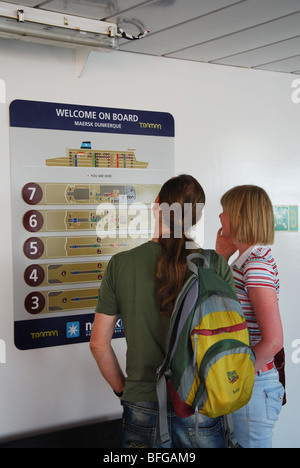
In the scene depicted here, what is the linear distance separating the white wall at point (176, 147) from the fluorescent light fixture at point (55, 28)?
9.6 inches

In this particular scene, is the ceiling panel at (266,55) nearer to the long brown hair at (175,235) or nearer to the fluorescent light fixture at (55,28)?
the fluorescent light fixture at (55,28)

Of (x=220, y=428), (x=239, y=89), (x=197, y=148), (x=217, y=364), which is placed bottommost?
(x=220, y=428)

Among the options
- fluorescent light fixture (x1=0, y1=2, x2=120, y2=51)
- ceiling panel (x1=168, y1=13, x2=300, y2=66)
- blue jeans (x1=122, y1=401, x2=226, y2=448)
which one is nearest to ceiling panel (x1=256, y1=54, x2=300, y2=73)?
ceiling panel (x1=168, y1=13, x2=300, y2=66)

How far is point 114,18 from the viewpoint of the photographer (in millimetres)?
1954

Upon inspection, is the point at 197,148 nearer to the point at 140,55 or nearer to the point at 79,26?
the point at 140,55

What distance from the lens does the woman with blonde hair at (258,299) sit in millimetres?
1647

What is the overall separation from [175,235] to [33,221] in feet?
2.84

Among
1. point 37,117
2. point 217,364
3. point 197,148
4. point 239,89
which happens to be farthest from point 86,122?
point 217,364

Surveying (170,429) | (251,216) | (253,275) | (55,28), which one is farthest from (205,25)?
(170,429)

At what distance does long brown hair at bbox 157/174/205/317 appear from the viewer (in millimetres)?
1509

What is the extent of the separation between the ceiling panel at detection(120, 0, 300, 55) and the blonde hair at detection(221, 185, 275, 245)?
65cm

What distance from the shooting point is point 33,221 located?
2195 millimetres

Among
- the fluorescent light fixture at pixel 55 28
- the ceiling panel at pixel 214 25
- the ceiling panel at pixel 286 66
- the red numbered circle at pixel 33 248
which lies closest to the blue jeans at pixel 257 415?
the red numbered circle at pixel 33 248

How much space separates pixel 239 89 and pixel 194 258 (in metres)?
1.54
